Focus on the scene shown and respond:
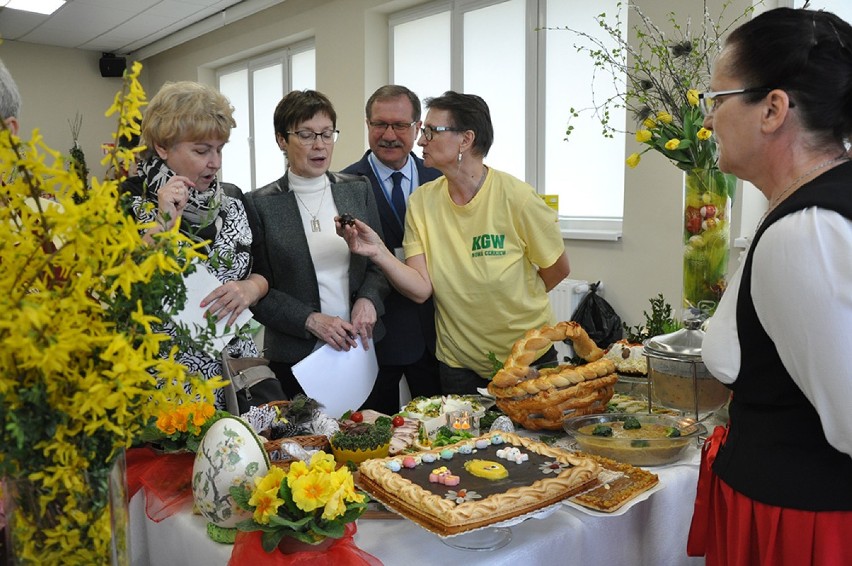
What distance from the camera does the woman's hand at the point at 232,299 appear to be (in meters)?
1.74

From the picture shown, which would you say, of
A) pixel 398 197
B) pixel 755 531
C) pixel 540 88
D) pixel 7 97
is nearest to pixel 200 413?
pixel 7 97

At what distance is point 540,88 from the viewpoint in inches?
194

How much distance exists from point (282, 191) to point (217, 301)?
507 millimetres

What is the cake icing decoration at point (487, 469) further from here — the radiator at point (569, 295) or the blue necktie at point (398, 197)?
the radiator at point (569, 295)

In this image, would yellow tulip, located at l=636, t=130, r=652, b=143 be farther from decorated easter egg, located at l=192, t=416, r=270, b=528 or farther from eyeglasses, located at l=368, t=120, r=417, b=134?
decorated easter egg, located at l=192, t=416, r=270, b=528

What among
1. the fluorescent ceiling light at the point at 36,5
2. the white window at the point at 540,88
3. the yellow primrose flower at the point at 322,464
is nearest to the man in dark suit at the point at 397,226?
the yellow primrose flower at the point at 322,464

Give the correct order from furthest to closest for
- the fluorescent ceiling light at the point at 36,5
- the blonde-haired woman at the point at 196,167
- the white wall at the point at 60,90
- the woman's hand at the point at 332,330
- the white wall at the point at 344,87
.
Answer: the white wall at the point at 60,90 < the fluorescent ceiling light at the point at 36,5 < the white wall at the point at 344,87 < the woman's hand at the point at 332,330 < the blonde-haired woman at the point at 196,167

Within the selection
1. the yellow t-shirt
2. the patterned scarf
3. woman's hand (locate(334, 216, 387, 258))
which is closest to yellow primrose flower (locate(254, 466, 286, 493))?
the patterned scarf

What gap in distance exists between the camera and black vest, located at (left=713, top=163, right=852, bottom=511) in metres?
1.04

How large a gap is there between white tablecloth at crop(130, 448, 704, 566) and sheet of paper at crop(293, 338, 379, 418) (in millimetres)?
577

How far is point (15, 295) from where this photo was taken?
0.67 meters

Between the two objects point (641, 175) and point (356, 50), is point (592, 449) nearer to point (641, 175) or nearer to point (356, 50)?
point (641, 175)

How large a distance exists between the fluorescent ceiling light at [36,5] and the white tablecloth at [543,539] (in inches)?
266

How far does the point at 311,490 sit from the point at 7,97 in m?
0.70
